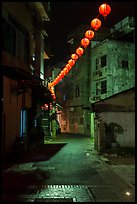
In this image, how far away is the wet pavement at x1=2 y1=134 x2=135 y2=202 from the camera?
9.65 m

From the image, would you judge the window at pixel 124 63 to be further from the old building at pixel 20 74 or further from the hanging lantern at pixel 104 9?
the hanging lantern at pixel 104 9

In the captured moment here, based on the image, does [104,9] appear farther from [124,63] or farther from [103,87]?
[103,87]

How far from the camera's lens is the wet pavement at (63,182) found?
9648mm

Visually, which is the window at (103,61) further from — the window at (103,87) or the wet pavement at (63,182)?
the wet pavement at (63,182)

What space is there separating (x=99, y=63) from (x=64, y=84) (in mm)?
17939

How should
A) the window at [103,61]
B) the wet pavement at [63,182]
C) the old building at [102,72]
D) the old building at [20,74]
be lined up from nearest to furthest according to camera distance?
the wet pavement at [63,182], the old building at [20,74], the old building at [102,72], the window at [103,61]

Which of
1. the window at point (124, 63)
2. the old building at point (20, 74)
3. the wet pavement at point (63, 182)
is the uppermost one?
the window at point (124, 63)

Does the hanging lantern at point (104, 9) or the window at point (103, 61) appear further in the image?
the window at point (103, 61)

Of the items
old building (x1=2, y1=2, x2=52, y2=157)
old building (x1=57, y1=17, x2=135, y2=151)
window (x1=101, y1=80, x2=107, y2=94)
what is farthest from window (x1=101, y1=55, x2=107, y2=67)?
old building (x1=2, y1=2, x2=52, y2=157)

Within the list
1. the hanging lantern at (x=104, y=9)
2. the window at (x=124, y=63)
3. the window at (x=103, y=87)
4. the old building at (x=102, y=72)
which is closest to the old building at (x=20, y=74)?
the hanging lantern at (x=104, y=9)

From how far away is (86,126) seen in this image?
50.5m

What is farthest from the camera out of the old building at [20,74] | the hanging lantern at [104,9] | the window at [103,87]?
the window at [103,87]

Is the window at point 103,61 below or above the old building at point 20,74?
above

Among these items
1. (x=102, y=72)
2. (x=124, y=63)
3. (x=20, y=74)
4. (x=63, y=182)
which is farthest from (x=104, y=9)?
(x=102, y=72)
